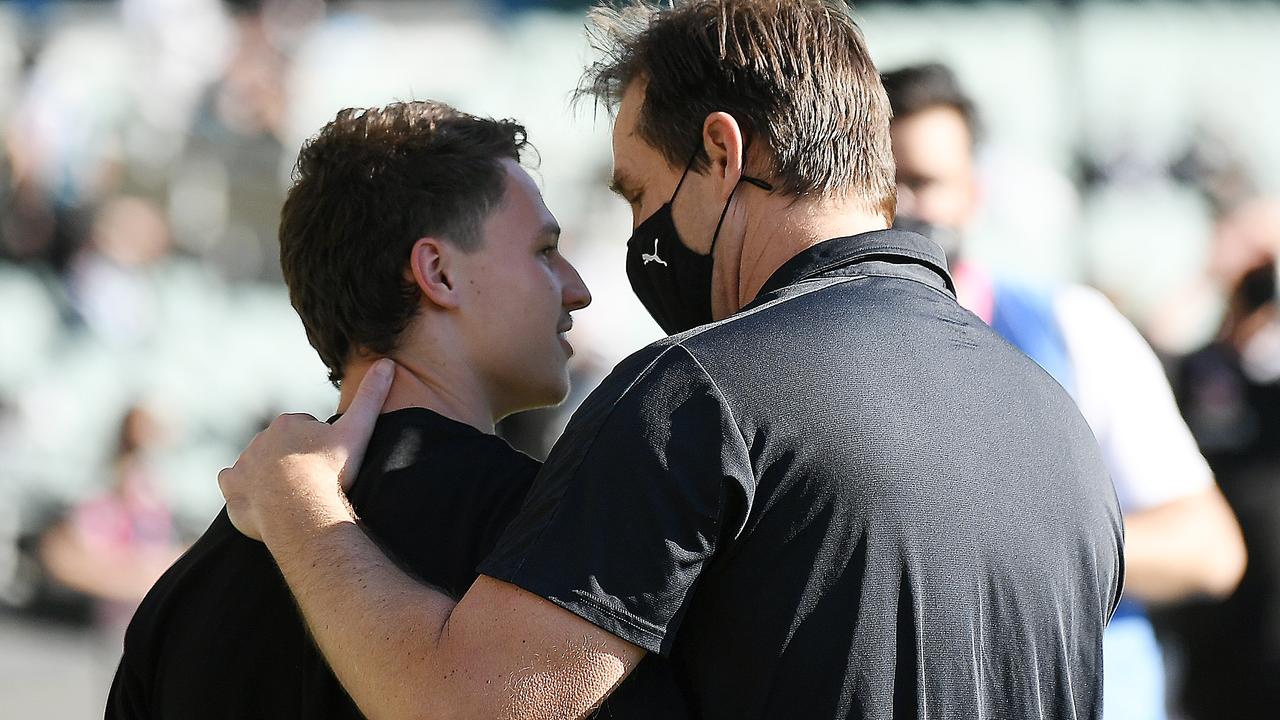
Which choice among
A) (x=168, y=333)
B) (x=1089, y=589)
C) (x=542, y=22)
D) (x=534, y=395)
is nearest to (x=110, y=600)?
(x=168, y=333)

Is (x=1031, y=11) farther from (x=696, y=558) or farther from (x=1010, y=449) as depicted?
(x=696, y=558)

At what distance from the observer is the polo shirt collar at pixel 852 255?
1.59 meters

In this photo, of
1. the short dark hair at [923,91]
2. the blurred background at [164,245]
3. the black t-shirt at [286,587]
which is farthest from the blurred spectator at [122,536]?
the black t-shirt at [286,587]

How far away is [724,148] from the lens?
5.58 feet

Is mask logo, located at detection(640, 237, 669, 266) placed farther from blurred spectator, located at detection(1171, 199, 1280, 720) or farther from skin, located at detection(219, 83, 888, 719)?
blurred spectator, located at detection(1171, 199, 1280, 720)

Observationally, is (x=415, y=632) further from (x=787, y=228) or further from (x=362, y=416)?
(x=787, y=228)

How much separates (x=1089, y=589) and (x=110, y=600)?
4582 mm

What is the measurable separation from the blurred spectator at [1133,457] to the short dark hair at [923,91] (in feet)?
0.89

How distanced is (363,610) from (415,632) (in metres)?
0.08

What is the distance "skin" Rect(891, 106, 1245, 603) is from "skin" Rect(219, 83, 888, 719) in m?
1.19

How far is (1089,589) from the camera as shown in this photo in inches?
61.6

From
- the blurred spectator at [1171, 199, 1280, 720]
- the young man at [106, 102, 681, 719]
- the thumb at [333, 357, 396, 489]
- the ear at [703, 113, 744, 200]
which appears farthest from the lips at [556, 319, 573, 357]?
the blurred spectator at [1171, 199, 1280, 720]

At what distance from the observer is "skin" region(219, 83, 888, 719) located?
1328mm

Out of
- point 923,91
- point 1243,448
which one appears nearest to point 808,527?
point 923,91
